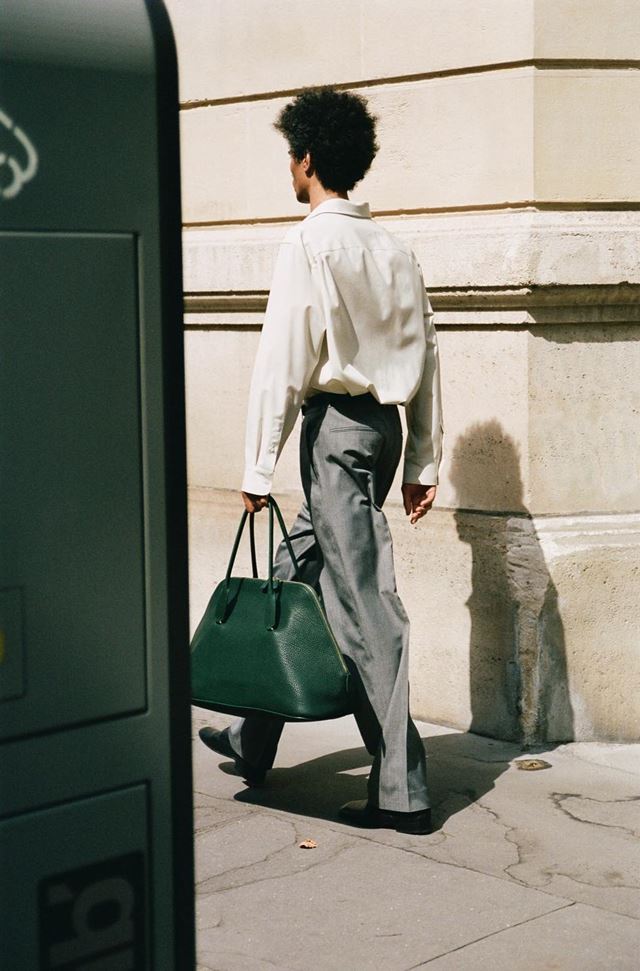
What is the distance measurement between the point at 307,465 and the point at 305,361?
1.19ft

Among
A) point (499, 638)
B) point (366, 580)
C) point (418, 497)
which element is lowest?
point (499, 638)

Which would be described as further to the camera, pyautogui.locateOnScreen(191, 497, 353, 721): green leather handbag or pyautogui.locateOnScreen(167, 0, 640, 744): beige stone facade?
Result: pyautogui.locateOnScreen(167, 0, 640, 744): beige stone facade

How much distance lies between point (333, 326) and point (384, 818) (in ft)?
4.88

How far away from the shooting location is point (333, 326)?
4.67 m

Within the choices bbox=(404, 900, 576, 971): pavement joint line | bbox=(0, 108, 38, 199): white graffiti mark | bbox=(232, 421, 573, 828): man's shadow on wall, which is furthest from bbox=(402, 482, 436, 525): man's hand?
bbox=(0, 108, 38, 199): white graffiti mark

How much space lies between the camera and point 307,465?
15.9 ft

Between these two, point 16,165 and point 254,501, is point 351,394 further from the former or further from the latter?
point 16,165

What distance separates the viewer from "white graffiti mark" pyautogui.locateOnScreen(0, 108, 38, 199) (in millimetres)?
2062

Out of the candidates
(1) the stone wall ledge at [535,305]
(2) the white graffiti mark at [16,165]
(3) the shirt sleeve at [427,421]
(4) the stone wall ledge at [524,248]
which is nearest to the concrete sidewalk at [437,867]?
(3) the shirt sleeve at [427,421]

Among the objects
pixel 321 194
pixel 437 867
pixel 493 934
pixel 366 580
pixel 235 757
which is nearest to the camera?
pixel 493 934

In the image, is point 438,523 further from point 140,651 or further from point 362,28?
point 140,651

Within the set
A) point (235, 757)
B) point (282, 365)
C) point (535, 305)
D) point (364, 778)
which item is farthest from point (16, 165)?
point (535, 305)

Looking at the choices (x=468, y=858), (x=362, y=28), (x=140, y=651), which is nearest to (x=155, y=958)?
(x=140, y=651)

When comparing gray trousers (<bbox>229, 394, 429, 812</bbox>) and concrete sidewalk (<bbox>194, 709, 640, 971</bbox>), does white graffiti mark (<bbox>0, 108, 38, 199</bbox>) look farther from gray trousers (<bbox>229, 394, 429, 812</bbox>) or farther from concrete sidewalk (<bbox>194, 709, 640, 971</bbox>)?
gray trousers (<bbox>229, 394, 429, 812</bbox>)
